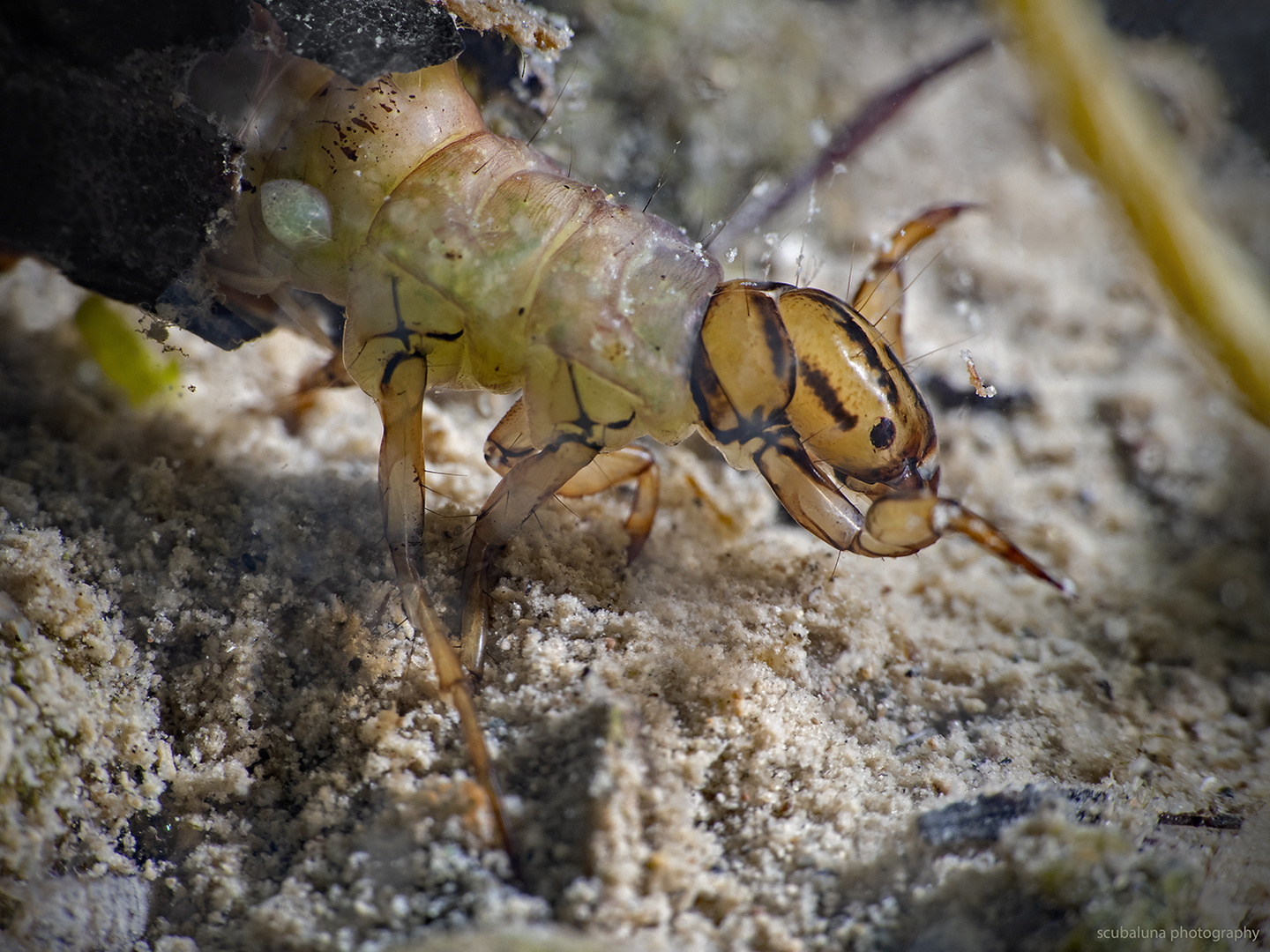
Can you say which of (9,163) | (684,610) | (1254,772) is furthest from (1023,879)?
(9,163)

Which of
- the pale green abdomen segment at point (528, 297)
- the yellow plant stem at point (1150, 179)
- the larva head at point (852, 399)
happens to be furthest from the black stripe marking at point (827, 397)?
the yellow plant stem at point (1150, 179)

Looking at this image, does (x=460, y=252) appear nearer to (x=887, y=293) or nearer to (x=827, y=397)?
(x=827, y=397)

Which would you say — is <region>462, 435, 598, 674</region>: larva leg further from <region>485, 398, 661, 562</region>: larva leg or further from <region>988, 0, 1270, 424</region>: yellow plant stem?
<region>988, 0, 1270, 424</region>: yellow plant stem

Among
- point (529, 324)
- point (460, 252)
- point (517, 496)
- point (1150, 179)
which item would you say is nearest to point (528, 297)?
point (529, 324)

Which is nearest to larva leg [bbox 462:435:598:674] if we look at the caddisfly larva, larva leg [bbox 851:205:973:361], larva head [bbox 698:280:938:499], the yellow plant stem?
the caddisfly larva

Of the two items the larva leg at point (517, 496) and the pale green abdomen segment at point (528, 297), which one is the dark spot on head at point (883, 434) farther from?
the larva leg at point (517, 496)

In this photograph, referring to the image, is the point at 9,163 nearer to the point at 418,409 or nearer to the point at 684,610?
the point at 418,409
